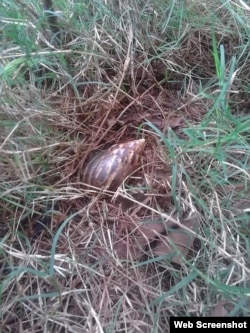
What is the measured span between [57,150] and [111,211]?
21 centimetres

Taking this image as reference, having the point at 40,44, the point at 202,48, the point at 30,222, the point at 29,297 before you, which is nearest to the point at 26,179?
the point at 30,222

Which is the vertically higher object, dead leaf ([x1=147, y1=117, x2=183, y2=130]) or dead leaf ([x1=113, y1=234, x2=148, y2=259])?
dead leaf ([x1=147, y1=117, x2=183, y2=130])

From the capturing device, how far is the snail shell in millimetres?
1009

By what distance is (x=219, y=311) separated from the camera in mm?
822

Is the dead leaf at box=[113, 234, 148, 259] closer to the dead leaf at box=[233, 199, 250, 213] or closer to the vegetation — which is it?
the vegetation

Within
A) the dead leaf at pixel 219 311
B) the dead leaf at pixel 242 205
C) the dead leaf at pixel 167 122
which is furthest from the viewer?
the dead leaf at pixel 167 122

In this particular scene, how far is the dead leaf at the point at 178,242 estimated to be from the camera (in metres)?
0.89

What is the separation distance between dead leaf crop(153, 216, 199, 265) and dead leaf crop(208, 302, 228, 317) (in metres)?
0.11

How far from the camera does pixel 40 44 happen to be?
120 centimetres

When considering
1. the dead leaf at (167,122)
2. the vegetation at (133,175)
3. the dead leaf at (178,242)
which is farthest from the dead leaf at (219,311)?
the dead leaf at (167,122)

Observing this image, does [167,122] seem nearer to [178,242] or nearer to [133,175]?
[133,175]

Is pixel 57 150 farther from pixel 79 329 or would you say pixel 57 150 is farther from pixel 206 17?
pixel 206 17

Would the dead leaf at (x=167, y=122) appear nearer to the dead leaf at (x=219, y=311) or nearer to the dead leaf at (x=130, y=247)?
the dead leaf at (x=130, y=247)

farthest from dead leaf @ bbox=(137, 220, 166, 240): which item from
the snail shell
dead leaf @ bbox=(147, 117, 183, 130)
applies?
dead leaf @ bbox=(147, 117, 183, 130)
